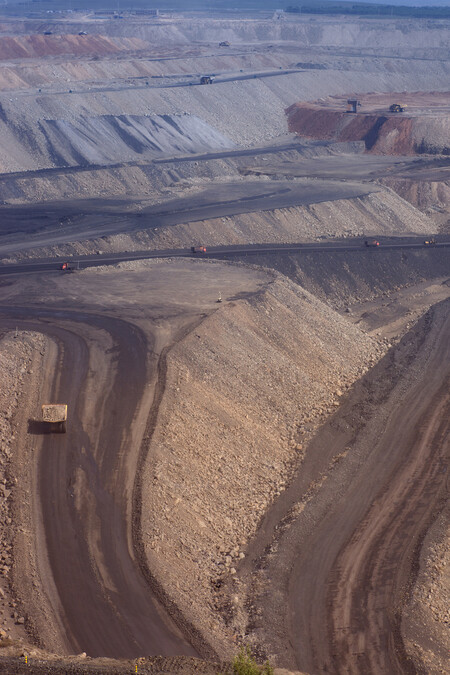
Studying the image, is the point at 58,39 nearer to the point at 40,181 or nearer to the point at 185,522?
the point at 40,181

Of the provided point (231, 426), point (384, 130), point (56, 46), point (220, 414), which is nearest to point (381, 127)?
point (384, 130)

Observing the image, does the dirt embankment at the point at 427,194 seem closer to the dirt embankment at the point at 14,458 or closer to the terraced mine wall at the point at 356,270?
the terraced mine wall at the point at 356,270

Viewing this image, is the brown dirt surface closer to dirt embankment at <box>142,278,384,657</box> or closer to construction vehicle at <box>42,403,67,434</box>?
dirt embankment at <box>142,278,384,657</box>

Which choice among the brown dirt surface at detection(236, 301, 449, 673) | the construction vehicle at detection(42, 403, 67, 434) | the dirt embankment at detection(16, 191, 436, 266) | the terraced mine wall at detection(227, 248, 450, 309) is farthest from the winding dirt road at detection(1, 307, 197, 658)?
the terraced mine wall at detection(227, 248, 450, 309)

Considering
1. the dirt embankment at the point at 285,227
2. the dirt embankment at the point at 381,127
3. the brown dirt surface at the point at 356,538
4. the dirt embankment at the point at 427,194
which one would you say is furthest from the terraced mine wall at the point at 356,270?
the dirt embankment at the point at 381,127

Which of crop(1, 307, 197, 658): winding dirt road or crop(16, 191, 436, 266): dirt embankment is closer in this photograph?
crop(1, 307, 197, 658): winding dirt road

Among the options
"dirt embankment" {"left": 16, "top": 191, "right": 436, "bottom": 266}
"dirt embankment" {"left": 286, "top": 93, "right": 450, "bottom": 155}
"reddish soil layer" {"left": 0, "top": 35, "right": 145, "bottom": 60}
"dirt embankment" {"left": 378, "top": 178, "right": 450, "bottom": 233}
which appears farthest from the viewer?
"reddish soil layer" {"left": 0, "top": 35, "right": 145, "bottom": 60}

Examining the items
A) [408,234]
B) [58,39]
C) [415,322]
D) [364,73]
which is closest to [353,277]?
[415,322]
